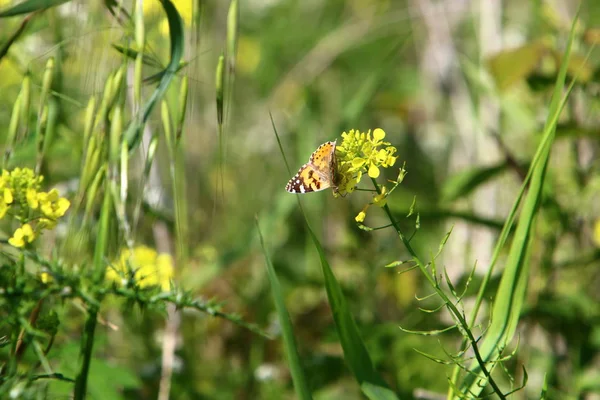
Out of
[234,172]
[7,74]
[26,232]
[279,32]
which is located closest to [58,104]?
[26,232]

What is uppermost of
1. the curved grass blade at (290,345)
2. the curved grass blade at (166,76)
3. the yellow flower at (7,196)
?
the curved grass blade at (166,76)

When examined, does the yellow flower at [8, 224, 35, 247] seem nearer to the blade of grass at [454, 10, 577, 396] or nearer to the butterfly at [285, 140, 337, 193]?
the butterfly at [285, 140, 337, 193]

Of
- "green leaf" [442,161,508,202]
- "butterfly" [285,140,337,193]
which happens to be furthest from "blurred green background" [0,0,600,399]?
"butterfly" [285,140,337,193]

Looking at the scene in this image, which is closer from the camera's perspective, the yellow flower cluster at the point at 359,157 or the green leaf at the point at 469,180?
the yellow flower cluster at the point at 359,157

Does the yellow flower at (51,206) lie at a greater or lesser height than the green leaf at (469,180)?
lesser

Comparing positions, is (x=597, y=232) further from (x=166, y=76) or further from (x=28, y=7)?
(x=28, y=7)

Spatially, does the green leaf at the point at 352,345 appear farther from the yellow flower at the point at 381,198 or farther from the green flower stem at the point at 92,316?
the green flower stem at the point at 92,316

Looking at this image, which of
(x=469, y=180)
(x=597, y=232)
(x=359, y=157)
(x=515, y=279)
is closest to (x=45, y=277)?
(x=359, y=157)

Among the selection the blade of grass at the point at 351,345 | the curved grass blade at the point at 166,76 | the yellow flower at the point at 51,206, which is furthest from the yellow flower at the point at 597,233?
the yellow flower at the point at 51,206
